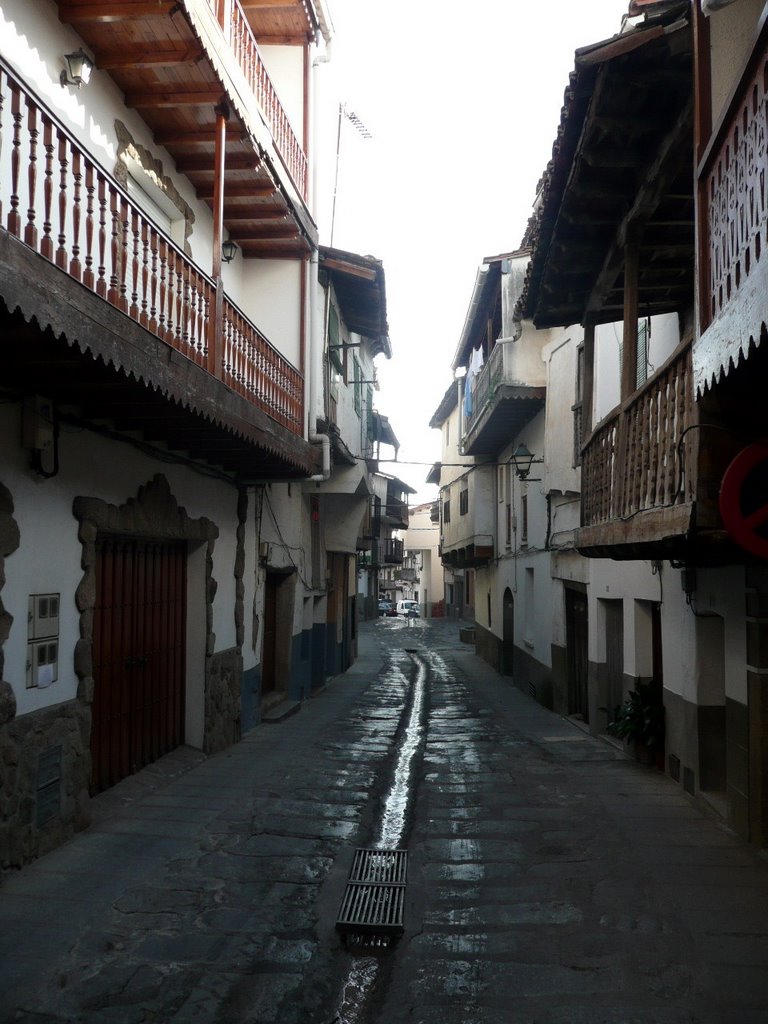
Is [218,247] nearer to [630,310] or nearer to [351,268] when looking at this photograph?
[630,310]

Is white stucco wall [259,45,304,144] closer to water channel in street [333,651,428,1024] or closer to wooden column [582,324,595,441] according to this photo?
wooden column [582,324,595,441]

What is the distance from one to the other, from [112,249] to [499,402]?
1222 centimetres

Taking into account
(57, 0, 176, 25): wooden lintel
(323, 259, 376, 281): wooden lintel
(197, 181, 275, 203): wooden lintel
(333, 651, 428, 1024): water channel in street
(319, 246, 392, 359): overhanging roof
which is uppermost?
(319, 246, 392, 359): overhanging roof

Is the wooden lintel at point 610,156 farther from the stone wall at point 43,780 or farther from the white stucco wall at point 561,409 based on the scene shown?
the white stucco wall at point 561,409

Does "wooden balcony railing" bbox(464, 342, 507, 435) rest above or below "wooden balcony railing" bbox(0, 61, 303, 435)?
above

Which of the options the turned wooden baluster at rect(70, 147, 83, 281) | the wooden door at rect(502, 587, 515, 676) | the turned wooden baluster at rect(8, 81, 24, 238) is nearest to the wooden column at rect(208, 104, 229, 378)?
the turned wooden baluster at rect(70, 147, 83, 281)

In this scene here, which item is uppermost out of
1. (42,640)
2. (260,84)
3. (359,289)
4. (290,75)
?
(290,75)

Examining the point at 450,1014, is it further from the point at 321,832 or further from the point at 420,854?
the point at 321,832

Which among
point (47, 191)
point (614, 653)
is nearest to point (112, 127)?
point (47, 191)

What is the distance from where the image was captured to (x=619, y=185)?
679 cm

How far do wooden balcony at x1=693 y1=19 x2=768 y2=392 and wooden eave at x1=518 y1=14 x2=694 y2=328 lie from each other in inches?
49.3

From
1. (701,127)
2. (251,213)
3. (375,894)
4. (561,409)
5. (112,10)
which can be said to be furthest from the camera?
(561,409)

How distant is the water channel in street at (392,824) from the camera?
13.6 feet

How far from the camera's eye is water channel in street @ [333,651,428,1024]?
4145 millimetres
